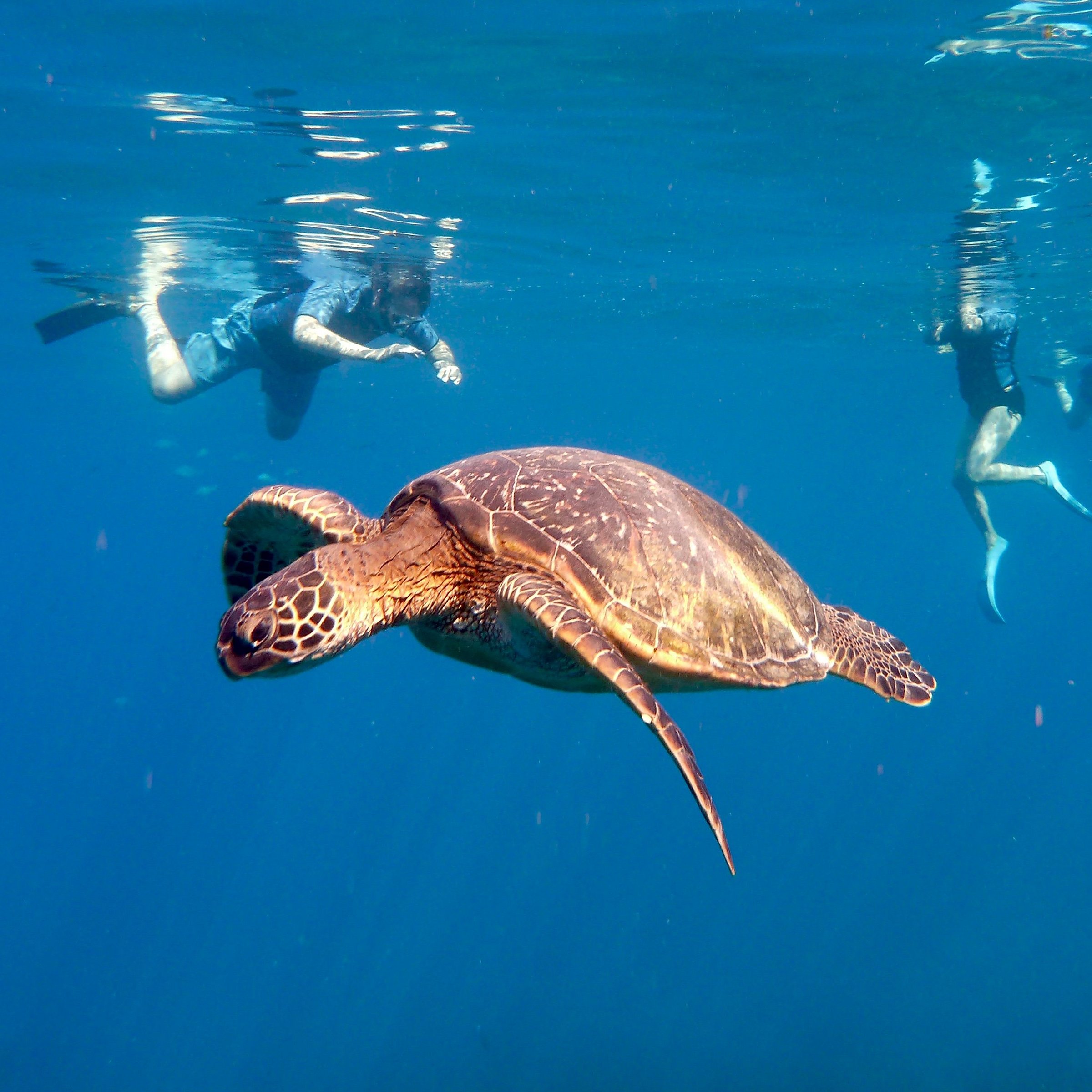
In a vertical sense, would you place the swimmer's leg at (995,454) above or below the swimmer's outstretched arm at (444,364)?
below

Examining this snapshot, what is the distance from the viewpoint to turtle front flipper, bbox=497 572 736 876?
8.09 ft

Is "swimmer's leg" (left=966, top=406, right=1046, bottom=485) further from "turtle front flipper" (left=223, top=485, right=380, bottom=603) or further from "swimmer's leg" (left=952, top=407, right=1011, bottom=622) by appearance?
"turtle front flipper" (left=223, top=485, right=380, bottom=603)

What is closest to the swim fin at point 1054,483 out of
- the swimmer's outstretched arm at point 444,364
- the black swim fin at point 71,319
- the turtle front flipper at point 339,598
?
the swimmer's outstretched arm at point 444,364

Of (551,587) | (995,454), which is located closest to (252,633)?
(551,587)

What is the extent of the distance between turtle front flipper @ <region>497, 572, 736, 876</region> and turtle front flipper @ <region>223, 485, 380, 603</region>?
1.09 metres

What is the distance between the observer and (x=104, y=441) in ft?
152

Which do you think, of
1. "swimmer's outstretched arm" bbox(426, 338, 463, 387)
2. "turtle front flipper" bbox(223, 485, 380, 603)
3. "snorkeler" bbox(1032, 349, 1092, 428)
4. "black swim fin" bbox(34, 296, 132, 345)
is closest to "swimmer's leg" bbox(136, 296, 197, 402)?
"black swim fin" bbox(34, 296, 132, 345)

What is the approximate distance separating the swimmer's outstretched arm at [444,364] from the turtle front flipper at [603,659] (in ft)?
20.0

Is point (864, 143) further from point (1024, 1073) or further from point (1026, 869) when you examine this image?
point (1026, 869)

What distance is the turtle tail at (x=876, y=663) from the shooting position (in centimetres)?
410

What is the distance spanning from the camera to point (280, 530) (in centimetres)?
423

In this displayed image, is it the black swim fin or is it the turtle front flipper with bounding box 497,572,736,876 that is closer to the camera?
the turtle front flipper with bounding box 497,572,736,876

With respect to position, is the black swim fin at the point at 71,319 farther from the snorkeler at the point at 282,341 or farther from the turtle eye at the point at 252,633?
the turtle eye at the point at 252,633

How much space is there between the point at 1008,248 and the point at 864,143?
6092mm
